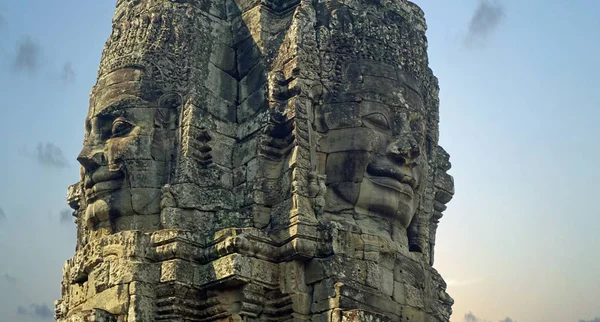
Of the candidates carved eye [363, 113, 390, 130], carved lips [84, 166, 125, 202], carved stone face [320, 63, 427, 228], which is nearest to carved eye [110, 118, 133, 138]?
carved lips [84, 166, 125, 202]

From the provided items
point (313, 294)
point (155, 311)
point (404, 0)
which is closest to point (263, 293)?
point (313, 294)

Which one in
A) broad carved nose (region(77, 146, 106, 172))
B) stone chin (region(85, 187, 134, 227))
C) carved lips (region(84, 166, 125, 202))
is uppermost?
broad carved nose (region(77, 146, 106, 172))

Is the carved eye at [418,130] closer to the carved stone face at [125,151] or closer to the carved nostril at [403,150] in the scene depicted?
the carved nostril at [403,150]

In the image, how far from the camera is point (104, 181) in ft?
46.6

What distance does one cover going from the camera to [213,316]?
1308 cm

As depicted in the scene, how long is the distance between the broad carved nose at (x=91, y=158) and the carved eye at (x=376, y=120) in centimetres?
409

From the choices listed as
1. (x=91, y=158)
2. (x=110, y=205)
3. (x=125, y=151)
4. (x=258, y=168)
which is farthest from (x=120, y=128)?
(x=258, y=168)

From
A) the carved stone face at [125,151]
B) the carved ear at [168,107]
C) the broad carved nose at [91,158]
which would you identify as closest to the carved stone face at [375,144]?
the carved ear at [168,107]

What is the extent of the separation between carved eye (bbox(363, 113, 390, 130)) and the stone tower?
0.7 inches

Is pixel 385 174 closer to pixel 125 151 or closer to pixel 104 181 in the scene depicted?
pixel 125 151

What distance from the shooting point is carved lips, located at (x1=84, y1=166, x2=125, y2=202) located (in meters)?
14.1

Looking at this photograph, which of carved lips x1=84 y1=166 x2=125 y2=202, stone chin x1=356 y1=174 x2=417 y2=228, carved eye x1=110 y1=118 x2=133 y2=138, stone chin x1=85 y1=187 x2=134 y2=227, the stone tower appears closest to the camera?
the stone tower

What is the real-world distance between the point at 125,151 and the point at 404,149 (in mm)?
4250

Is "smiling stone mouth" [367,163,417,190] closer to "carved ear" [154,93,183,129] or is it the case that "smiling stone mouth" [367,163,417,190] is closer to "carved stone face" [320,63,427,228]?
"carved stone face" [320,63,427,228]
